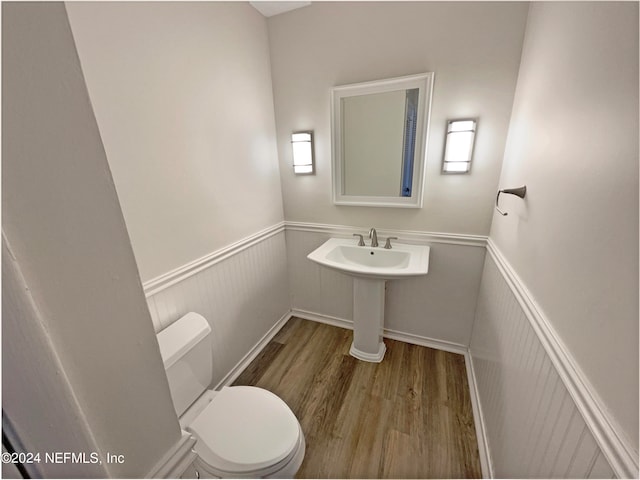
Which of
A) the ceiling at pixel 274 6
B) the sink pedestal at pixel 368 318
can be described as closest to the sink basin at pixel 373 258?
the sink pedestal at pixel 368 318

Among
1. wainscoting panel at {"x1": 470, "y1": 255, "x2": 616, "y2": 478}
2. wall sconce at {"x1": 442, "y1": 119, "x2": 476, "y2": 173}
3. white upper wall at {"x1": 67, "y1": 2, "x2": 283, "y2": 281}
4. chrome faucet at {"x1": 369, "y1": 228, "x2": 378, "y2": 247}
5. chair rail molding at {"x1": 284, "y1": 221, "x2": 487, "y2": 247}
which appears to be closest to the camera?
wainscoting panel at {"x1": 470, "y1": 255, "x2": 616, "y2": 478}

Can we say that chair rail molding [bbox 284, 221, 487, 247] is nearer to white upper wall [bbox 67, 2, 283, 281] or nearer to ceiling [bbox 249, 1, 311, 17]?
white upper wall [bbox 67, 2, 283, 281]

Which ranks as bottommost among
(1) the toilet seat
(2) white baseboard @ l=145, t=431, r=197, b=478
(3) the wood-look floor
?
(3) the wood-look floor

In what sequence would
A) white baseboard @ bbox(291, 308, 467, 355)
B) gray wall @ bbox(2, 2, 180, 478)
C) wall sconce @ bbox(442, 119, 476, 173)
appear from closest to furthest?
1. gray wall @ bbox(2, 2, 180, 478)
2. wall sconce @ bbox(442, 119, 476, 173)
3. white baseboard @ bbox(291, 308, 467, 355)

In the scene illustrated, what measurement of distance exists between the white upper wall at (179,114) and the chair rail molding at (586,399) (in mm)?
1465

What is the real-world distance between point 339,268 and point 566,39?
1.27m

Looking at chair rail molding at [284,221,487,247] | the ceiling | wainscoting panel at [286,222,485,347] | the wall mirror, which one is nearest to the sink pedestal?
wainscoting panel at [286,222,485,347]

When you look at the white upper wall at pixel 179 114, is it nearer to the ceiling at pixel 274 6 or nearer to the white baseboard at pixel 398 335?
the ceiling at pixel 274 6

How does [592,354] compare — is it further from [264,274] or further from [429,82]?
[264,274]

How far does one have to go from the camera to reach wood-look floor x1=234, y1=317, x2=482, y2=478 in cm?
125

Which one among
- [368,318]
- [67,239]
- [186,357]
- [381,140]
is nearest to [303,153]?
[381,140]

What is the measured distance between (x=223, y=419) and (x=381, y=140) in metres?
1.71

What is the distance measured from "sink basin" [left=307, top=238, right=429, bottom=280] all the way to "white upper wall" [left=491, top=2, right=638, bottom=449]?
0.56m

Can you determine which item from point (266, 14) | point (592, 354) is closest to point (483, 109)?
point (592, 354)
